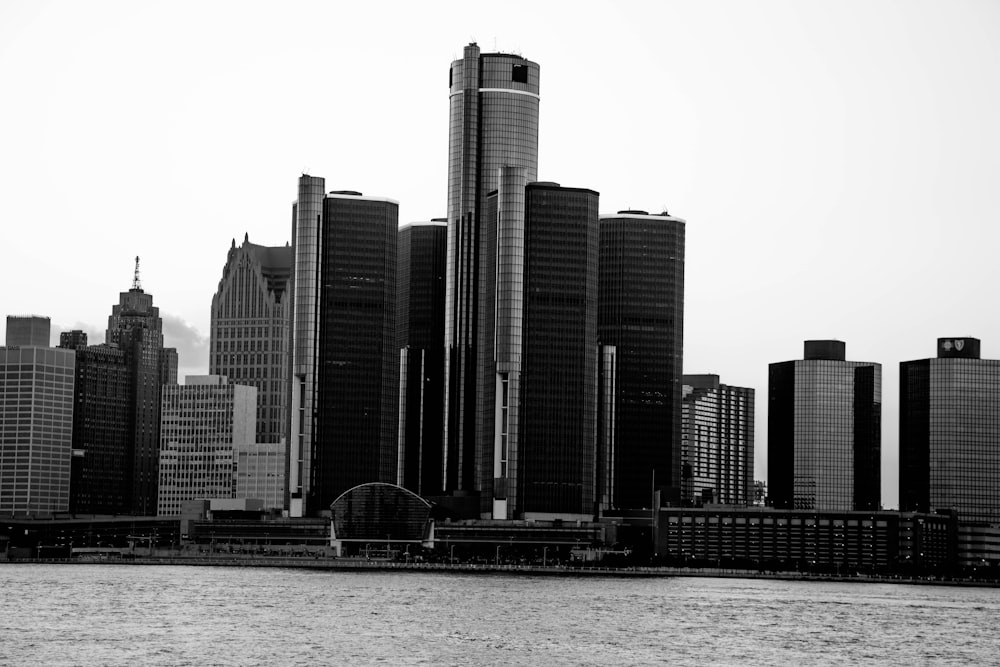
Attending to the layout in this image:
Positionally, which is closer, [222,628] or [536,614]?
[222,628]

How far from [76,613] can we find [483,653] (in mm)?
55252

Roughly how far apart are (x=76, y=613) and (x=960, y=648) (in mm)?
87274

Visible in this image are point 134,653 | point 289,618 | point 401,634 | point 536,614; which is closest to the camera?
point 134,653

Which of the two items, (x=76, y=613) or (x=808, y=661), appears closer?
(x=808, y=661)

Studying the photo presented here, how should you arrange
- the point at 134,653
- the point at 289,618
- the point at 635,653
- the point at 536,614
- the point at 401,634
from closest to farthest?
the point at 134,653
the point at 635,653
the point at 401,634
the point at 289,618
the point at 536,614

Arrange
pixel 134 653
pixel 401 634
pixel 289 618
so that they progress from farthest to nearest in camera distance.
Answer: pixel 289 618, pixel 401 634, pixel 134 653

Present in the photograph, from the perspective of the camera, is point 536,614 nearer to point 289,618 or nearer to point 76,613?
point 289,618

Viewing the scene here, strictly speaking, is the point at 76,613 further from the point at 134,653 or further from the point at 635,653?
the point at 635,653

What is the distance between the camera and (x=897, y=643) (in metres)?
174

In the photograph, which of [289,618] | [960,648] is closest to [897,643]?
[960,648]

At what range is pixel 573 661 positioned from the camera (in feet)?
476

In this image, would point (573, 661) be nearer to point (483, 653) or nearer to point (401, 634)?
point (483, 653)

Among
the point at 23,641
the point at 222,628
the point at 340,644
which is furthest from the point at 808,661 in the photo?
the point at 23,641

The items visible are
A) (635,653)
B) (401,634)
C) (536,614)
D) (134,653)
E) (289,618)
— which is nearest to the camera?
(134,653)
